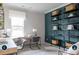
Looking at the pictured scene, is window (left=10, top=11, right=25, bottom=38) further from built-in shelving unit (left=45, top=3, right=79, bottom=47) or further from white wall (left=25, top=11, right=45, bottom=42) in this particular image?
built-in shelving unit (left=45, top=3, right=79, bottom=47)

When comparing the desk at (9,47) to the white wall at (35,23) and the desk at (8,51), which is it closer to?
the desk at (8,51)

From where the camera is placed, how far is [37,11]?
2049mm

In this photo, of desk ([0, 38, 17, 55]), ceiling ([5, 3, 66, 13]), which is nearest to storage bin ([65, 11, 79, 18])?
ceiling ([5, 3, 66, 13])

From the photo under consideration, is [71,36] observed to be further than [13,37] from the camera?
Yes

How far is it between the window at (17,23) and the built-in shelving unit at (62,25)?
48cm

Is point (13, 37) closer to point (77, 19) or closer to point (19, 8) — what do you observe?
point (19, 8)

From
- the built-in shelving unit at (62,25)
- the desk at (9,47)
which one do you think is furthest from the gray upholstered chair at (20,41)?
the built-in shelving unit at (62,25)

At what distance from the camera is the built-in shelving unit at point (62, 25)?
6.93ft

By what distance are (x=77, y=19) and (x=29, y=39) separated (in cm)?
113

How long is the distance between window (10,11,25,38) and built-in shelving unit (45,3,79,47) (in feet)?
1.56

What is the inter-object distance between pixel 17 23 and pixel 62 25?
3.14 ft

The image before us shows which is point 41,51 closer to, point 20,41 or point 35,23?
point 20,41

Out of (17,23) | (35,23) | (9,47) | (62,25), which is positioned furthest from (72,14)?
(9,47)

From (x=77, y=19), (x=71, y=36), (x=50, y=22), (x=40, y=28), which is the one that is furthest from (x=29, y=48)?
(x=77, y=19)
